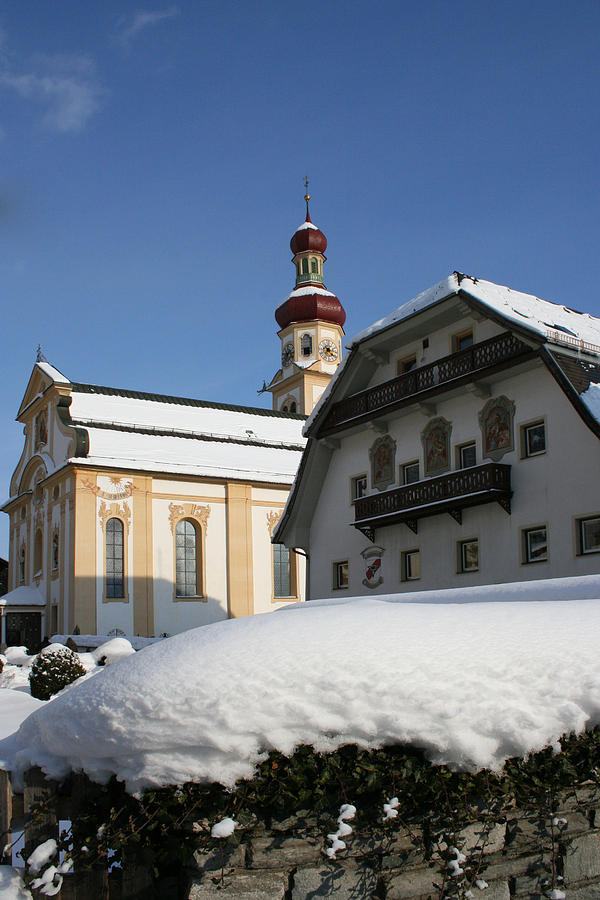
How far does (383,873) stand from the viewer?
4930 millimetres

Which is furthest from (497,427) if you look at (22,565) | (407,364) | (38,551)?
(22,565)

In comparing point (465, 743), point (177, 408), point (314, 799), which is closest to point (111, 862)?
point (314, 799)

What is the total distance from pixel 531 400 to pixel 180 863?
1606 cm

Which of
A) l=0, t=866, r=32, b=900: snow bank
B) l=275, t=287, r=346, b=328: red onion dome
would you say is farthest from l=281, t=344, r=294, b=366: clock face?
l=0, t=866, r=32, b=900: snow bank

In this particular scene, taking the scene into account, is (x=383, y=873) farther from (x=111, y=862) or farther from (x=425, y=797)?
(x=111, y=862)

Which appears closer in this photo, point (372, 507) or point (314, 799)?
point (314, 799)

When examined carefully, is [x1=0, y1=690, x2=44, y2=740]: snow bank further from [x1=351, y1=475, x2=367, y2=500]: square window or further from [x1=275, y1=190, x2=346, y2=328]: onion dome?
[x1=275, y1=190, x2=346, y2=328]: onion dome

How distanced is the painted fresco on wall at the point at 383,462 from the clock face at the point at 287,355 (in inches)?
1604

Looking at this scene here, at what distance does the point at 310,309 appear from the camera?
65.1m

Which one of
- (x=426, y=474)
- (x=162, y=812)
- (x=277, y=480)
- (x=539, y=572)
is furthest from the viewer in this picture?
(x=277, y=480)

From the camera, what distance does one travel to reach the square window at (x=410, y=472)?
884 inches

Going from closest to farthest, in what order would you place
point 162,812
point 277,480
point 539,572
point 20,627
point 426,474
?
1. point 162,812
2. point 539,572
3. point 426,474
4. point 20,627
5. point 277,480

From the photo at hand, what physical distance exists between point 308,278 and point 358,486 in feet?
153

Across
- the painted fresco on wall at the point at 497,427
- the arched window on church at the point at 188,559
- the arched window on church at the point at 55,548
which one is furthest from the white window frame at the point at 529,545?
the arched window on church at the point at 55,548
